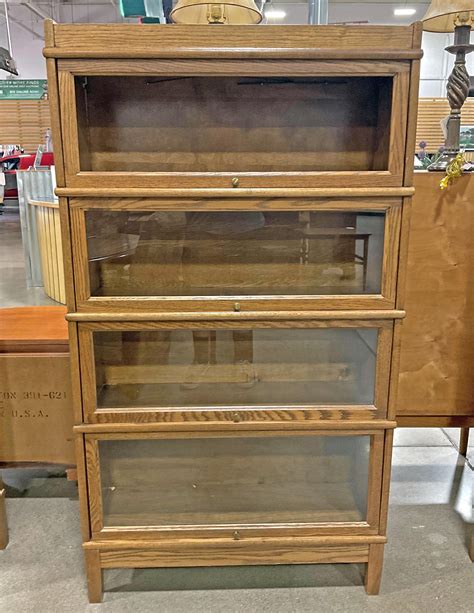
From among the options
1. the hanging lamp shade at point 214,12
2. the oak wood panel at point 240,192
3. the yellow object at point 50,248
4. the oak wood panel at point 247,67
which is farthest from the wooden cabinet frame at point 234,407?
the yellow object at point 50,248

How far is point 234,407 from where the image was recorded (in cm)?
157

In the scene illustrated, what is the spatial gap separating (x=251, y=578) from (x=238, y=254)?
3.42 ft

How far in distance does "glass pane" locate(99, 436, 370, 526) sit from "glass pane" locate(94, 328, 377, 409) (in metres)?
0.15

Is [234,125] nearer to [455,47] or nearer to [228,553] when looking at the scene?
[455,47]

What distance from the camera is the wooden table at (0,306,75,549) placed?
195cm

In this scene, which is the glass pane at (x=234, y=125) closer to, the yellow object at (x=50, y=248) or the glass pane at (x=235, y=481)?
the glass pane at (x=235, y=481)

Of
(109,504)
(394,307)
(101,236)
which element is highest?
(101,236)

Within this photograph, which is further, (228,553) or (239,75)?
(228,553)

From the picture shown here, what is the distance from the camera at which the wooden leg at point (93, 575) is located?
1631 mm

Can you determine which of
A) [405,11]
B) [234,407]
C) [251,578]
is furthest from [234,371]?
[405,11]

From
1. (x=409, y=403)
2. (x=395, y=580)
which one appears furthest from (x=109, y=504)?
(x=409, y=403)

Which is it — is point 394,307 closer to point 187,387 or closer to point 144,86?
point 187,387

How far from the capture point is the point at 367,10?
481 inches

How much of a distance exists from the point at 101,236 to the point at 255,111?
54 centimetres
